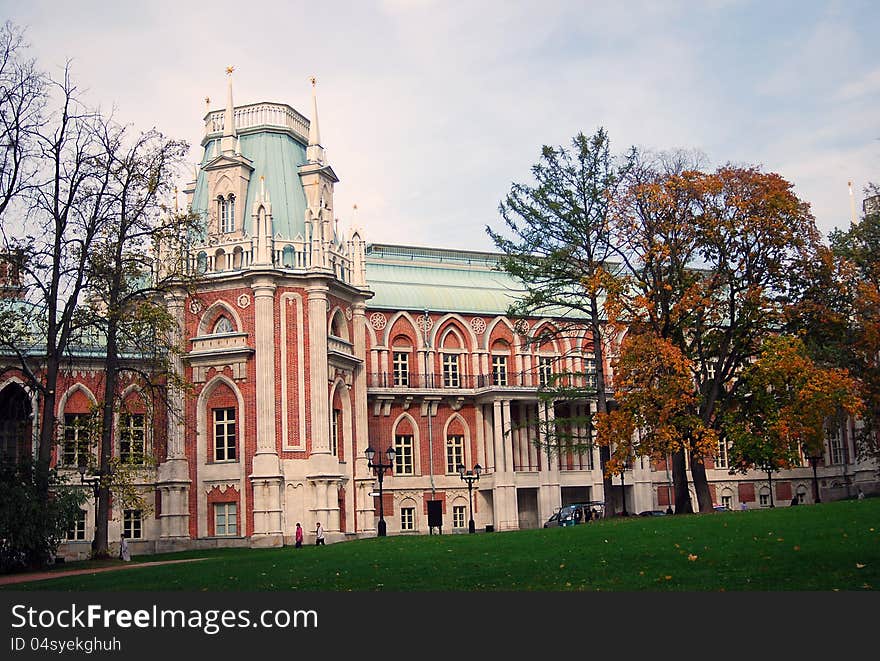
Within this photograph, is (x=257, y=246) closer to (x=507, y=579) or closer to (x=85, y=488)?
(x=85, y=488)

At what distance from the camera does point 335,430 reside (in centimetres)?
4344

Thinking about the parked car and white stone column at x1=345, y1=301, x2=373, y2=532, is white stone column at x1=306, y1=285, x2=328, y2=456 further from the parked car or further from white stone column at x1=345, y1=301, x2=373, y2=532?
the parked car

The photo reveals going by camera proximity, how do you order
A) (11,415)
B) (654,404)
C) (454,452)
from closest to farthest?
(654,404) < (11,415) < (454,452)

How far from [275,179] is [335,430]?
11.1 metres

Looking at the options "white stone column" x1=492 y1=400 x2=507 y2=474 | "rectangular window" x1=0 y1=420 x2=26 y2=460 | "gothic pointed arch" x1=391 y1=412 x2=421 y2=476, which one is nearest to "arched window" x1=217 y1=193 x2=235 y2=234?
"rectangular window" x1=0 y1=420 x2=26 y2=460

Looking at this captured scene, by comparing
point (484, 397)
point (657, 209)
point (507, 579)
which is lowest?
point (507, 579)

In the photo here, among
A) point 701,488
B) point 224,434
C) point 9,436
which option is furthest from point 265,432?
point 701,488

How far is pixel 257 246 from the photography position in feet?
136

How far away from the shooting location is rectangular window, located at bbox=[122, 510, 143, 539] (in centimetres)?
4350

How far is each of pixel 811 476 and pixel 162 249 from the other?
4198 cm

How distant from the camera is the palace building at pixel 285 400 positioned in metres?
39.9

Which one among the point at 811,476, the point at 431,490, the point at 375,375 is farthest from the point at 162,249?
the point at 811,476

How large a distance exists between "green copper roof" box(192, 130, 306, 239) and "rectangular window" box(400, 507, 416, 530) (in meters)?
17.9

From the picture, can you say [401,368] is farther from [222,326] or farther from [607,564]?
[607,564]
